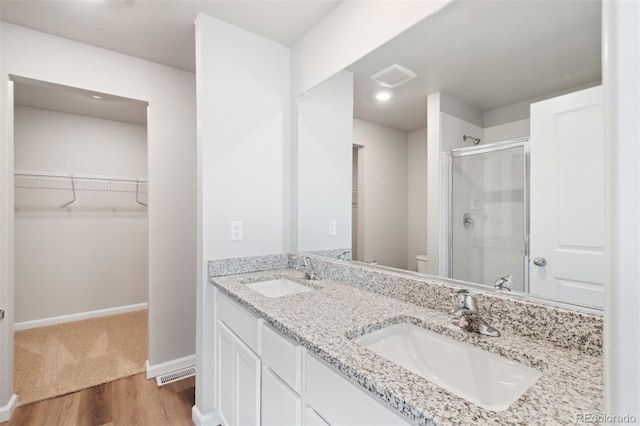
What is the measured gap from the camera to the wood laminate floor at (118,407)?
5.85ft

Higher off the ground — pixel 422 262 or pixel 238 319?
pixel 422 262

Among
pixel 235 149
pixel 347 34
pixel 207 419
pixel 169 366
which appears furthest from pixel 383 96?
pixel 169 366

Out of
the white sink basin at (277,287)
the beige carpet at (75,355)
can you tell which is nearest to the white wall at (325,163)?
the white sink basin at (277,287)

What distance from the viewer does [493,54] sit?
1.10 meters

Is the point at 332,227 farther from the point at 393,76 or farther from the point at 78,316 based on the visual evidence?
the point at 78,316

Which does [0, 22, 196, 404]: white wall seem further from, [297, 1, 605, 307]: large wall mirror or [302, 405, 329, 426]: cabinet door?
[302, 405, 329, 426]: cabinet door

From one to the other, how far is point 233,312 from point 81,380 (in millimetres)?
1670

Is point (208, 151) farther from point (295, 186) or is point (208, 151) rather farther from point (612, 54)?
point (612, 54)

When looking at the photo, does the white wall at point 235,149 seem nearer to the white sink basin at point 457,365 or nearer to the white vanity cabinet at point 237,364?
the white vanity cabinet at point 237,364

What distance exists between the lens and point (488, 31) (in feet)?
3.63

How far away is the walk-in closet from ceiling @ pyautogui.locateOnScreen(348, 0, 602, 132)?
8.45 ft

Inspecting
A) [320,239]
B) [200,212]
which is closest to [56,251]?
[200,212]

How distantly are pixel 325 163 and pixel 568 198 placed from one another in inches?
49.5

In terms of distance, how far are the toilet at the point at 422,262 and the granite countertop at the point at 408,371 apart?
0.53ft
